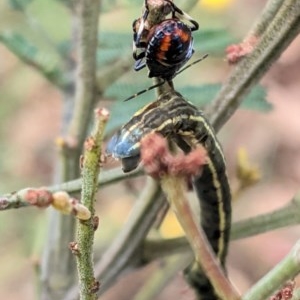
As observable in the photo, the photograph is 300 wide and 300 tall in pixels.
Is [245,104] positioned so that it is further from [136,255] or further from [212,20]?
Answer: [212,20]

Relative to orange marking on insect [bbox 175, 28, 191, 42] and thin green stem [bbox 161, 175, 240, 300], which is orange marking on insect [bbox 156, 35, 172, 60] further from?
thin green stem [bbox 161, 175, 240, 300]

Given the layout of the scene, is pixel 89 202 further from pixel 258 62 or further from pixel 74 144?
pixel 74 144

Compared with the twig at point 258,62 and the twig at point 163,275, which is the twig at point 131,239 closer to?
the twig at point 258,62

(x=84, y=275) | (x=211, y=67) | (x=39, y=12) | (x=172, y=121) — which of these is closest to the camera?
(x=84, y=275)

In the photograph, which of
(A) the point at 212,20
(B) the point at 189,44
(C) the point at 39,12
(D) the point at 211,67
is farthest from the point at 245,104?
(D) the point at 211,67

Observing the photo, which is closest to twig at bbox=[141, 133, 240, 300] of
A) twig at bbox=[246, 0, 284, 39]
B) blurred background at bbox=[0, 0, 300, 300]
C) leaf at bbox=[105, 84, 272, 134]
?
twig at bbox=[246, 0, 284, 39]

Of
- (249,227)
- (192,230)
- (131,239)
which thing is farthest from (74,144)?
(192,230)
